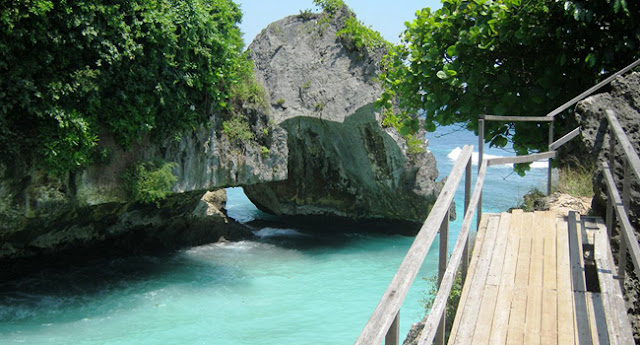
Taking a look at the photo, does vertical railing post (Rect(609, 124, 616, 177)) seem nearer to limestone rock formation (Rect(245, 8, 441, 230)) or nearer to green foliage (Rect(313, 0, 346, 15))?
limestone rock formation (Rect(245, 8, 441, 230))

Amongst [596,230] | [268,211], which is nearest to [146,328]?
[596,230]

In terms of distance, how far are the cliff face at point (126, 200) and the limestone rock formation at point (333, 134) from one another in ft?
5.76

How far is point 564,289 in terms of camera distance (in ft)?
13.2

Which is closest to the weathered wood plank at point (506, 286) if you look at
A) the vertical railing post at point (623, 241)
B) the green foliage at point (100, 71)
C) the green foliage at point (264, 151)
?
the vertical railing post at point (623, 241)

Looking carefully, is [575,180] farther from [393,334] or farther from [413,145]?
[413,145]

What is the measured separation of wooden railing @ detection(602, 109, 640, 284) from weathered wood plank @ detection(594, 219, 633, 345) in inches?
3.9

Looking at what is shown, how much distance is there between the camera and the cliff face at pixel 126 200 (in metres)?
9.45

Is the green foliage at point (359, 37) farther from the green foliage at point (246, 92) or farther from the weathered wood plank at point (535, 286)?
the weathered wood plank at point (535, 286)

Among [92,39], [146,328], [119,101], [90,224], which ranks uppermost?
[92,39]

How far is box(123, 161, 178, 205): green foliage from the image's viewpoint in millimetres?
10648

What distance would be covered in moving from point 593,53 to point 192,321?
25.2 feet

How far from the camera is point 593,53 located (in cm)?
794

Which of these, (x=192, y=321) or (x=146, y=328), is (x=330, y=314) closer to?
(x=192, y=321)

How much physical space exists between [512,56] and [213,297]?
7063mm
